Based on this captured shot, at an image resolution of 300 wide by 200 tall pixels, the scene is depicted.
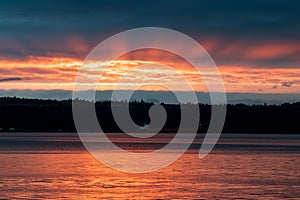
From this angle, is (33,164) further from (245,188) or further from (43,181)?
(245,188)

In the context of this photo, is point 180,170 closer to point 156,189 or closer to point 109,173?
point 109,173

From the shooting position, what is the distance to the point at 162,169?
194 ft

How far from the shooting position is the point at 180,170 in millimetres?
58438

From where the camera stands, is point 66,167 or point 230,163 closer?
point 66,167

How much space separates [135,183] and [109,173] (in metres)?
7.70

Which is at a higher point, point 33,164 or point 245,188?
point 33,164

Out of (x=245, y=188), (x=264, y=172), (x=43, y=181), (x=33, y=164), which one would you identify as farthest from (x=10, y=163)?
(x=245, y=188)

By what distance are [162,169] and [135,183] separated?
41.1ft

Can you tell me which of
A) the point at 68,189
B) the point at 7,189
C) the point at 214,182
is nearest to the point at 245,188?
the point at 214,182

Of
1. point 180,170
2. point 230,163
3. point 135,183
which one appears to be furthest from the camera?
point 230,163

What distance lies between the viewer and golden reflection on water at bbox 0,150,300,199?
40438mm

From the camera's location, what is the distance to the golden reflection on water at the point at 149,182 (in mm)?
40438

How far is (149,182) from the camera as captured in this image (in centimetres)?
4741

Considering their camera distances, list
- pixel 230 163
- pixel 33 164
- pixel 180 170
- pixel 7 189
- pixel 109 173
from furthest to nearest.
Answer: pixel 230 163, pixel 33 164, pixel 180 170, pixel 109 173, pixel 7 189
